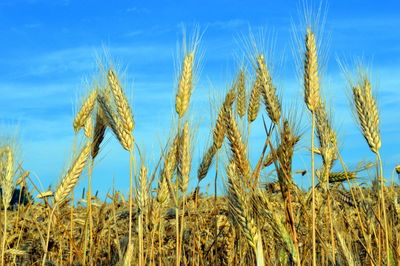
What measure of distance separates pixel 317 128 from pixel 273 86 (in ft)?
2.59

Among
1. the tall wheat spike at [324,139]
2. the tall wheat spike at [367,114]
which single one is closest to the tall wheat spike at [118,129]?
the tall wheat spike at [324,139]

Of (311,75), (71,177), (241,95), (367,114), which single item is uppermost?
(241,95)

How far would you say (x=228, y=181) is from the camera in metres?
2.77

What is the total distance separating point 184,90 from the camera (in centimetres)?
373

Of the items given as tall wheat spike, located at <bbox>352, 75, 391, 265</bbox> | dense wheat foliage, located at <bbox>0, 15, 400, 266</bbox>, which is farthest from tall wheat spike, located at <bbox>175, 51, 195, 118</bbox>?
tall wheat spike, located at <bbox>352, 75, 391, 265</bbox>

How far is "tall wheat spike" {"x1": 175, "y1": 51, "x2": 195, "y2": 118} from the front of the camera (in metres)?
3.69

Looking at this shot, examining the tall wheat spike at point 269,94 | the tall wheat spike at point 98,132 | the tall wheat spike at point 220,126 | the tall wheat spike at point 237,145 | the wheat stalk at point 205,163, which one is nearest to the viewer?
the tall wheat spike at point 237,145

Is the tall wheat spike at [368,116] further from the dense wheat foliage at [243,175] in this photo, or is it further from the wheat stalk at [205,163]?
the wheat stalk at [205,163]

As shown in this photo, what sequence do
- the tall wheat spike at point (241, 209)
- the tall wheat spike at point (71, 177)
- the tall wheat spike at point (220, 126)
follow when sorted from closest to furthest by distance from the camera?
1. the tall wheat spike at point (241, 209)
2. the tall wheat spike at point (71, 177)
3. the tall wheat spike at point (220, 126)

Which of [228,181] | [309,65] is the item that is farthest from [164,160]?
[309,65]

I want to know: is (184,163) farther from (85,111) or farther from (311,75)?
(85,111)

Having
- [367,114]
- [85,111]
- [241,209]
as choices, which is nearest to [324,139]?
[367,114]

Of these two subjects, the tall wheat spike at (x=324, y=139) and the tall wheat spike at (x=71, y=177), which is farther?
the tall wheat spike at (x=324, y=139)

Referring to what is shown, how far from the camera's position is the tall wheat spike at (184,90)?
3.69 m
